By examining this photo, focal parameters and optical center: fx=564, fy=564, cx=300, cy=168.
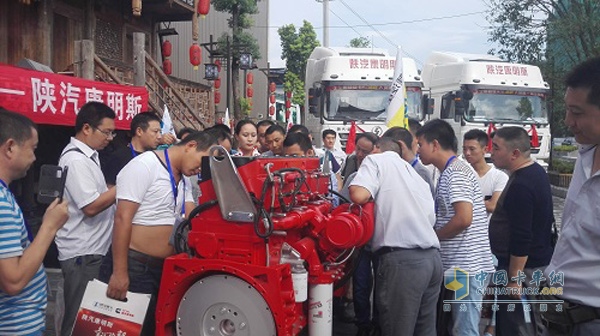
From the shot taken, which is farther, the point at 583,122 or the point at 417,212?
the point at 417,212

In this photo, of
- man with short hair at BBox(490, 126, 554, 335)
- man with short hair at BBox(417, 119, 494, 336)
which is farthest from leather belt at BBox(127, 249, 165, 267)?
man with short hair at BBox(490, 126, 554, 335)

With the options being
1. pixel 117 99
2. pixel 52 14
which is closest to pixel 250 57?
pixel 52 14

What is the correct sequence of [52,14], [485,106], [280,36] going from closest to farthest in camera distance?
[52,14], [485,106], [280,36]

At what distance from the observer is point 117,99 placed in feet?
25.5

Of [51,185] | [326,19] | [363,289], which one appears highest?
[326,19]

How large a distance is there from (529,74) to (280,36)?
102 ft

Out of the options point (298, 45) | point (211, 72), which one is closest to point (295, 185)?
point (211, 72)

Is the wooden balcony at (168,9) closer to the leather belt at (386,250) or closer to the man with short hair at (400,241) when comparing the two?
the man with short hair at (400,241)

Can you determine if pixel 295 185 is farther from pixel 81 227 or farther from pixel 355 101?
pixel 355 101

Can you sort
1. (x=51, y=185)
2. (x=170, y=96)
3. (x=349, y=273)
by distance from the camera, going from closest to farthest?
(x=51, y=185) < (x=349, y=273) < (x=170, y=96)

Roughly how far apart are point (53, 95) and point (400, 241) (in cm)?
473

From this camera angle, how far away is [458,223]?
12.3ft

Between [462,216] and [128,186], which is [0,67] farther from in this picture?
[462,216]

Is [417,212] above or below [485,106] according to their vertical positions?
below
